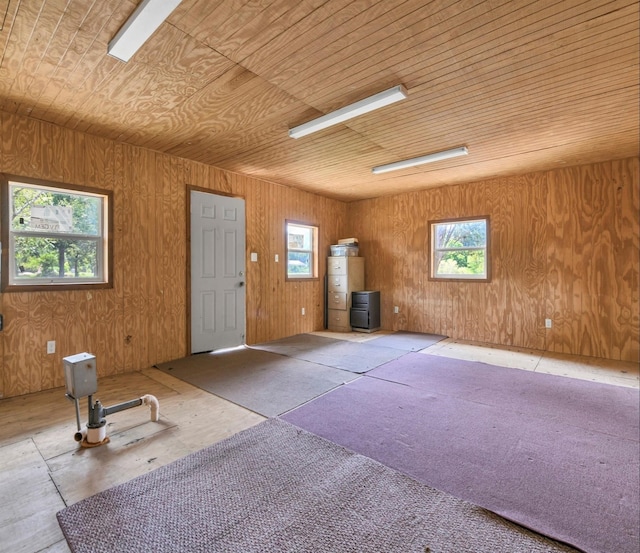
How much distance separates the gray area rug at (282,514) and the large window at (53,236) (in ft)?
8.36

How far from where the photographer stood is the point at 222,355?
177 inches

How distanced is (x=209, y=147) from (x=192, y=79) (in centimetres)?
146

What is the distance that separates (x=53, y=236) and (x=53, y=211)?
0.26 metres

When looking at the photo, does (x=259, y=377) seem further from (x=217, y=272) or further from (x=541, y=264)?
(x=541, y=264)

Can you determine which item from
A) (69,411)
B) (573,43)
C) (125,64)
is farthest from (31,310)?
(573,43)

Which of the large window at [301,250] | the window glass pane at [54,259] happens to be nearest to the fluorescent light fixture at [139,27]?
the window glass pane at [54,259]

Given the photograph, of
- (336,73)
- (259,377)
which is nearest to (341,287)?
(259,377)

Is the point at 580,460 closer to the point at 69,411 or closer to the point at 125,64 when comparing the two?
the point at 69,411

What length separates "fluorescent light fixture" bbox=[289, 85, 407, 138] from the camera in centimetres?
266

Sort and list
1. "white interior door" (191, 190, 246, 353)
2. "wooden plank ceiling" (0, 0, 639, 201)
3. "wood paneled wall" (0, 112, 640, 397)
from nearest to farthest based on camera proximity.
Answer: "wooden plank ceiling" (0, 0, 639, 201), "wood paneled wall" (0, 112, 640, 397), "white interior door" (191, 190, 246, 353)

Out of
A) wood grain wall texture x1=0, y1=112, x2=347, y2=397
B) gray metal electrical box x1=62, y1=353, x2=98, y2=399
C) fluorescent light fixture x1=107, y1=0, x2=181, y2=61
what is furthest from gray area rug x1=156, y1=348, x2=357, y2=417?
fluorescent light fixture x1=107, y1=0, x2=181, y2=61

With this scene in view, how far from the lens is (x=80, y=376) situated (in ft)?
7.01

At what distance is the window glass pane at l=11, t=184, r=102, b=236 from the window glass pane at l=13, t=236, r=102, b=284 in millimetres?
114

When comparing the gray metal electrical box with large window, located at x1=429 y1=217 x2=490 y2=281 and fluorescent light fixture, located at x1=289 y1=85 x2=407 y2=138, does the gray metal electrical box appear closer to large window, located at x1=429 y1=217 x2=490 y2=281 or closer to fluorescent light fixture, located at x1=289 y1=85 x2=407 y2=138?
fluorescent light fixture, located at x1=289 y1=85 x2=407 y2=138
